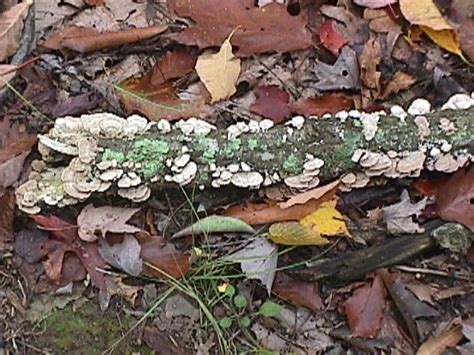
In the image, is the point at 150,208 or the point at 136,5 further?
the point at 136,5

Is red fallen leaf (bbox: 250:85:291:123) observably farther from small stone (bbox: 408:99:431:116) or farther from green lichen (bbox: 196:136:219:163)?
small stone (bbox: 408:99:431:116)

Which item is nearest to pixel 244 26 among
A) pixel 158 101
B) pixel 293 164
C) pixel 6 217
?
pixel 158 101

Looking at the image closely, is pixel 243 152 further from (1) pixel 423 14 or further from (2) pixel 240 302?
(1) pixel 423 14

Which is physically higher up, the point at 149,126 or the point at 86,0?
the point at 86,0

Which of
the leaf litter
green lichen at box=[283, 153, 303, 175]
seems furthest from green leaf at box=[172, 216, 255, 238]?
green lichen at box=[283, 153, 303, 175]

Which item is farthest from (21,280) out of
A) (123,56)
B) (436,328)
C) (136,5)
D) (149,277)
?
(436,328)

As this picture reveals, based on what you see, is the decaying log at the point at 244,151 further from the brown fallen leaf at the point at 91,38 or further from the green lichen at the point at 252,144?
the brown fallen leaf at the point at 91,38

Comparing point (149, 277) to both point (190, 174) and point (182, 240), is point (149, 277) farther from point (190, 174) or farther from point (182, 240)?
point (190, 174)
